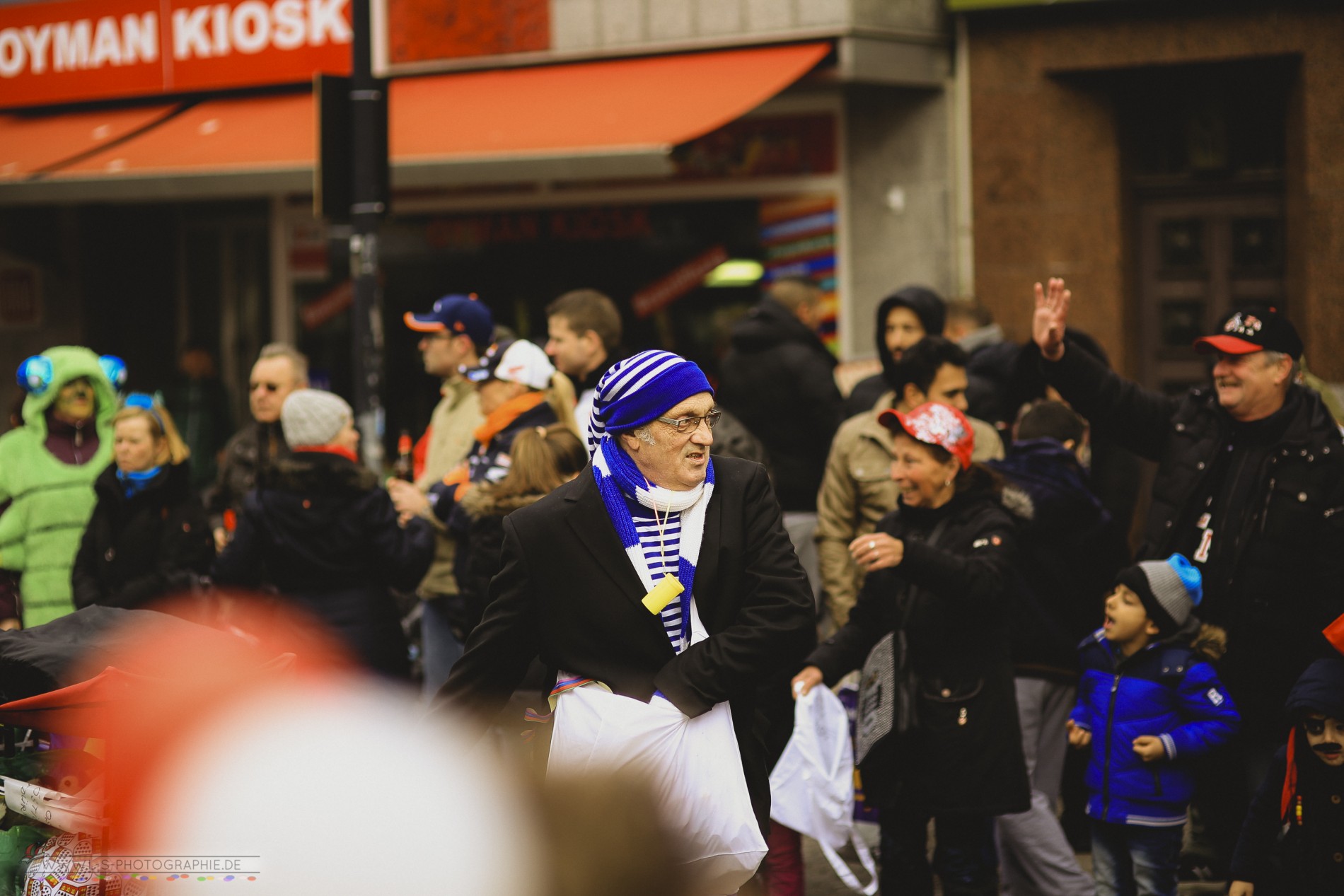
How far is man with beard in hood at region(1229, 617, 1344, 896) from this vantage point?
456 centimetres

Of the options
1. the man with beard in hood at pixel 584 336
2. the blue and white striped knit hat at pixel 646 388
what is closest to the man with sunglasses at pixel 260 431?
the man with beard in hood at pixel 584 336

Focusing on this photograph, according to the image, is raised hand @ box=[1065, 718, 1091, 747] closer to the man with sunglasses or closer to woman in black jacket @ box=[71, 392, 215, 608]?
woman in black jacket @ box=[71, 392, 215, 608]

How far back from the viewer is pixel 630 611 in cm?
395

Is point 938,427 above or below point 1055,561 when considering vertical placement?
above

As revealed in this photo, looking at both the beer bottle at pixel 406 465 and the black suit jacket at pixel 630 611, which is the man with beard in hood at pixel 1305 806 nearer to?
the black suit jacket at pixel 630 611

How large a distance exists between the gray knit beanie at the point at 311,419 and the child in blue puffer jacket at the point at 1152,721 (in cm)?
303

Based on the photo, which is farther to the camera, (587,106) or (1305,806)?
(587,106)

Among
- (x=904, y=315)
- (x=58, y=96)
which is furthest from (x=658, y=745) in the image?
(x=58, y=96)

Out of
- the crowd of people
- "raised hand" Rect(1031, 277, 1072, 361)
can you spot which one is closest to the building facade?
the crowd of people

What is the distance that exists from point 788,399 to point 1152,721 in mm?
2851

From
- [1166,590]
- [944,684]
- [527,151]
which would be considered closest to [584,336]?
[944,684]

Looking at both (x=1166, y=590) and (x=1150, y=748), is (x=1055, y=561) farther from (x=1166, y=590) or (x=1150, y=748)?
(x=1150, y=748)

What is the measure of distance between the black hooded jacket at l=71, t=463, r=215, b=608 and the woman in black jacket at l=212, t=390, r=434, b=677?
0.76 meters

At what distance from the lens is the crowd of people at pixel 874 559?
4016 mm
